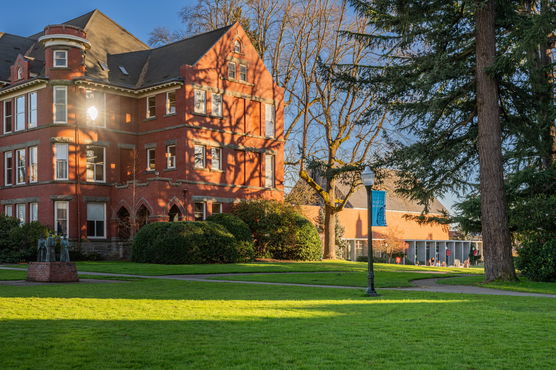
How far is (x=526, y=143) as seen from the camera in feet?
84.3

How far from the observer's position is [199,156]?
42.1 meters

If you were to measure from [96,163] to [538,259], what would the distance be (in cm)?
2784

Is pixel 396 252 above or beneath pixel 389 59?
beneath

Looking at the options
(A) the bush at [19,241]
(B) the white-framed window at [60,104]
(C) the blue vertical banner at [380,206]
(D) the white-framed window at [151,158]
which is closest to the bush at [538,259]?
(C) the blue vertical banner at [380,206]

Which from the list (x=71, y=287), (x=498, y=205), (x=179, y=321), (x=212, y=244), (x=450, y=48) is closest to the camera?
(x=179, y=321)

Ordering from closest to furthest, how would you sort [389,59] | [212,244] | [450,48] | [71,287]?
[71,287], [450,48], [389,59], [212,244]

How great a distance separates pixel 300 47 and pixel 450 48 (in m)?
22.3

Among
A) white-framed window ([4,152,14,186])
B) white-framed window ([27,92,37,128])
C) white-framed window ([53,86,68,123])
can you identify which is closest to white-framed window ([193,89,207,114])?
white-framed window ([53,86,68,123])

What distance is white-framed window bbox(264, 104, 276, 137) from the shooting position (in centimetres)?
4703

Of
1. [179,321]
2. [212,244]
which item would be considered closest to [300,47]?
[212,244]

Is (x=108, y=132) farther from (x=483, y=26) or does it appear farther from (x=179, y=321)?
(x=179, y=321)

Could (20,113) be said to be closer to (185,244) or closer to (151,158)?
(151,158)

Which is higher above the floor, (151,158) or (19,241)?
(151,158)

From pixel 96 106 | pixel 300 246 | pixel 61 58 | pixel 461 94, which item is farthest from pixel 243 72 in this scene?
pixel 461 94
